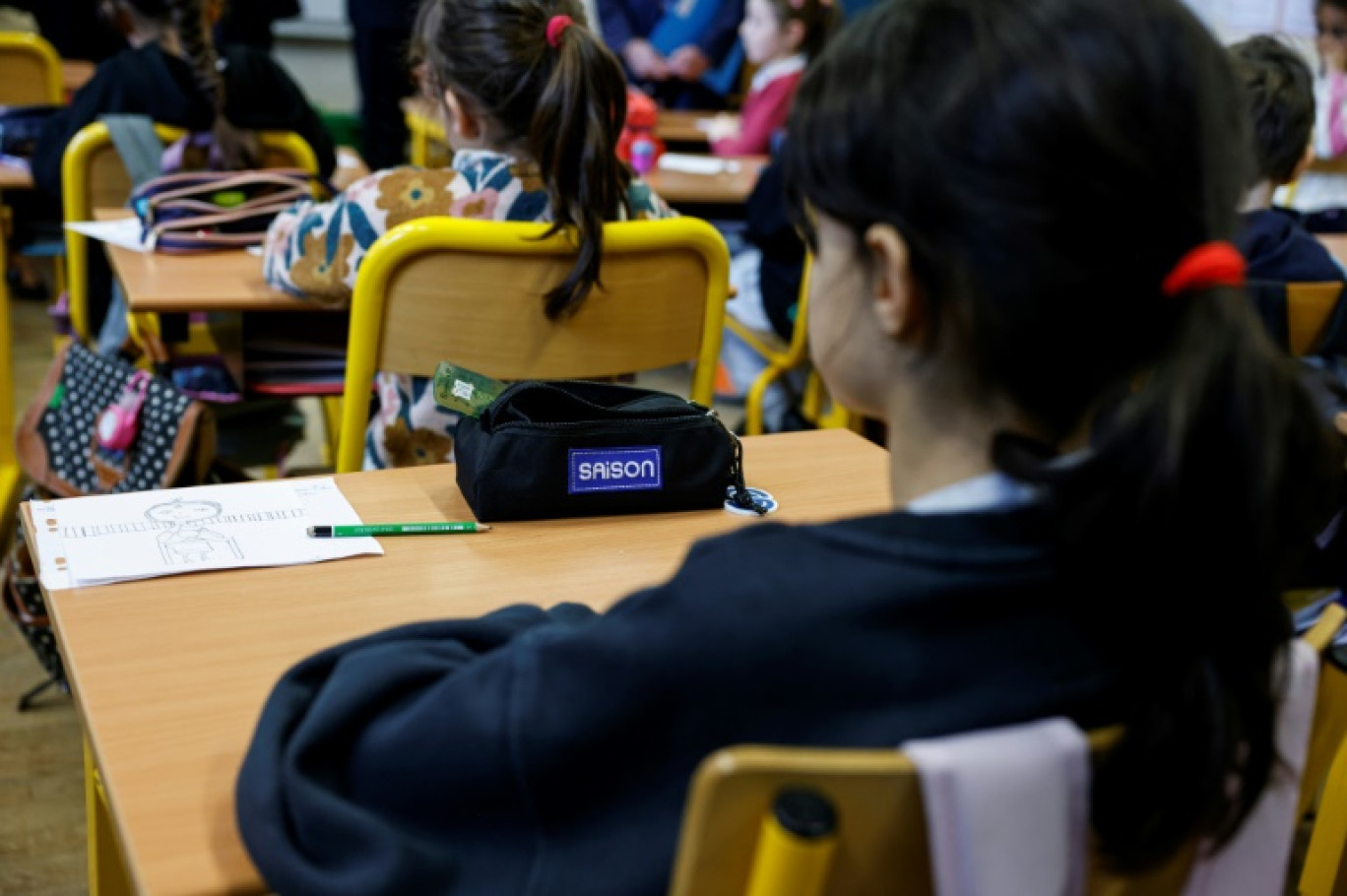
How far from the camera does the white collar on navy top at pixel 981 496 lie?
74 cm

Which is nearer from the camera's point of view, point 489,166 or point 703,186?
point 489,166

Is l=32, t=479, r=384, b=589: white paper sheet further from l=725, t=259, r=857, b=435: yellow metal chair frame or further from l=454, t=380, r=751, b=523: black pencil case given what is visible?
l=725, t=259, r=857, b=435: yellow metal chair frame

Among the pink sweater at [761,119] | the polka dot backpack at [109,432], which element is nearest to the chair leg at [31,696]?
the polka dot backpack at [109,432]

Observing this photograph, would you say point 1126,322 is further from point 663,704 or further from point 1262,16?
point 1262,16

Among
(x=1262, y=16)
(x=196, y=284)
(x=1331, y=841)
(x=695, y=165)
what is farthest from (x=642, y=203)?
(x=1262, y=16)

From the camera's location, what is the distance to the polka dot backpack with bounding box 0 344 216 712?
5.91 feet

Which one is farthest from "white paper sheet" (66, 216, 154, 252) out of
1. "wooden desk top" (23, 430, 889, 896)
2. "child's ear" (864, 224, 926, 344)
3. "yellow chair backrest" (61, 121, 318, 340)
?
"child's ear" (864, 224, 926, 344)

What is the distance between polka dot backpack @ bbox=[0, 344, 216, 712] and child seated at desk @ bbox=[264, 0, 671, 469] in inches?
9.5

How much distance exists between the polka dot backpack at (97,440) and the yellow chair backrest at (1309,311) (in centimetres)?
149

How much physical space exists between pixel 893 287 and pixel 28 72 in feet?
9.92

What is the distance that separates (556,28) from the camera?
175 centimetres

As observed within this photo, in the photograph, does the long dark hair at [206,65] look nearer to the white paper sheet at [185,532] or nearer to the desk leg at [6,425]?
the desk leg at [6,425]

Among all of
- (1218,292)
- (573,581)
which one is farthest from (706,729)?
(573,581)

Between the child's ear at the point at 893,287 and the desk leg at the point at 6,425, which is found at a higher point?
the child's ear at the point at 893,287
